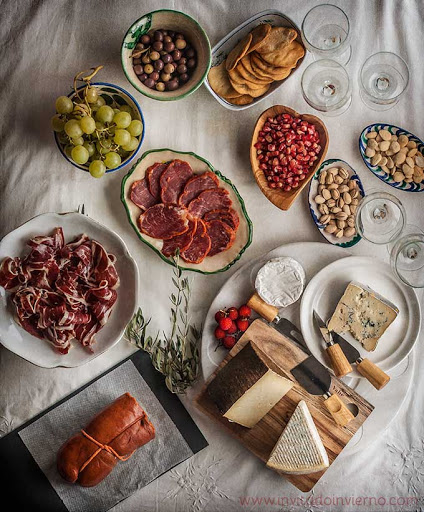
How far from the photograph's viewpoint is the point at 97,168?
52.1 inches

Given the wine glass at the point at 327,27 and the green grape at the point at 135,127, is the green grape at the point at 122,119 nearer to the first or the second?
the green grape at the point at 135,127

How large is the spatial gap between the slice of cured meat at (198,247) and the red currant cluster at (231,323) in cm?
15

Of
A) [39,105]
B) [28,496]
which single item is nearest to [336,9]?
[39,105]

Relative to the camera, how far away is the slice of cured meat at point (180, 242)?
1396 millimetres

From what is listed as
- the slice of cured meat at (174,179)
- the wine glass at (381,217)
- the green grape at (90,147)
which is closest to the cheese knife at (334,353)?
the wine glass at (381,217)

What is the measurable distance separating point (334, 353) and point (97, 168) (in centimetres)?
75

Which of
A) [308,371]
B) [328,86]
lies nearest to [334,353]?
[308,371]

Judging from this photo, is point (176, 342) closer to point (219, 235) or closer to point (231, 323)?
point (231, 323)

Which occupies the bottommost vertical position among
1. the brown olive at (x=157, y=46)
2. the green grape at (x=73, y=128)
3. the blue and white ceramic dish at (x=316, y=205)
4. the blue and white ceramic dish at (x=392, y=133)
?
the green grape at (x=73, y=128)

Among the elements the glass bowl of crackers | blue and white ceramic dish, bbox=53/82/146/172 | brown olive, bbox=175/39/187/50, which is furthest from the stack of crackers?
blue and white ceramic dish, bbox=53/82/146/172

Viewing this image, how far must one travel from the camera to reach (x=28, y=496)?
1428 millimetres

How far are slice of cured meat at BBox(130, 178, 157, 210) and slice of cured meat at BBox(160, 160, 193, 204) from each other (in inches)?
1.5

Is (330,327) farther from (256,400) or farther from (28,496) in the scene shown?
(28,496)

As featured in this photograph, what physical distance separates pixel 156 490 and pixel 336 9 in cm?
137
